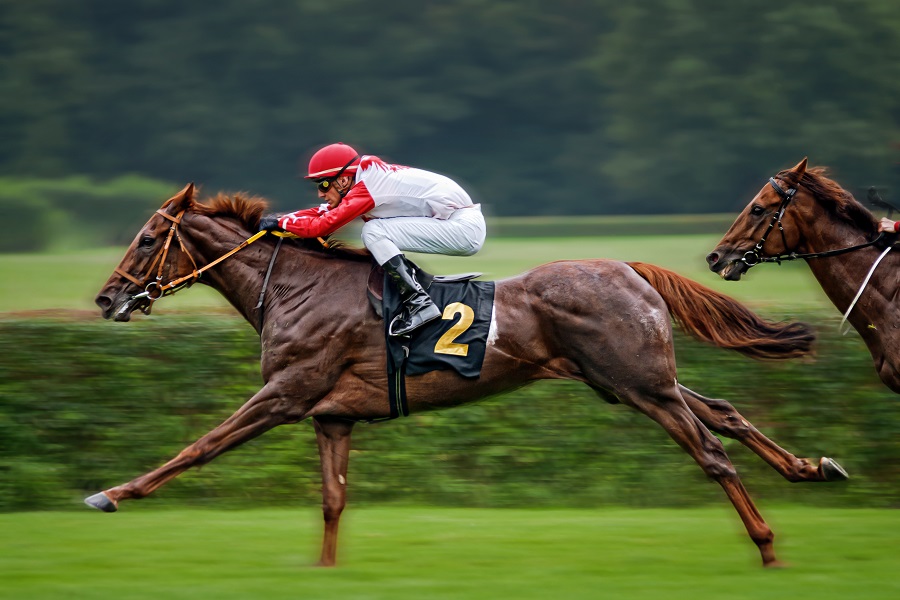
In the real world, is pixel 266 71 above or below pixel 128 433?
above

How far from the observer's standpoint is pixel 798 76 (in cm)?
2917

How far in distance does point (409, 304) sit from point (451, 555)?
4.47ft

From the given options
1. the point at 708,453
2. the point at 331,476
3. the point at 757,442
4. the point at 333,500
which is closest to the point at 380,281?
the point at 331,476

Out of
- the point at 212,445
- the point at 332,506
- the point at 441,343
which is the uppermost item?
the point at 441,343

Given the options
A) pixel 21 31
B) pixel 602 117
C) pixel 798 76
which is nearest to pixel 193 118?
pixel 21 31

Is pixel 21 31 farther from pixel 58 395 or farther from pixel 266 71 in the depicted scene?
pixel 58 395

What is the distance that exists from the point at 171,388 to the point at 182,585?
2.58m

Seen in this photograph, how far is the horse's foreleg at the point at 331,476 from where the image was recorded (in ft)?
18.3

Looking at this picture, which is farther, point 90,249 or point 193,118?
point 193,118

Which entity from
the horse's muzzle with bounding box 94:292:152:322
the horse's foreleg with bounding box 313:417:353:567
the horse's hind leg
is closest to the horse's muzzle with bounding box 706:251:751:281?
the horse's hind leg

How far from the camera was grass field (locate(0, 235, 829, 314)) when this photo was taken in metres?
14.9

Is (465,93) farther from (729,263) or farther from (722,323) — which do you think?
(722,323)

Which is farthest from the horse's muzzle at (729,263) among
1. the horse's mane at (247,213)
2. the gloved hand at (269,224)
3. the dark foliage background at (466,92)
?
the dark foliage background at (466,92)

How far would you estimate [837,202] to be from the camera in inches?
240
